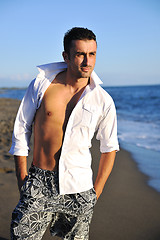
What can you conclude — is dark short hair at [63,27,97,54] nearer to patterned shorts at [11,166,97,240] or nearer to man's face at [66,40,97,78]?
man's face at [66,40,97,78]

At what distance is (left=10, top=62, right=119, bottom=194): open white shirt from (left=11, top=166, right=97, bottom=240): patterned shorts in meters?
0.07

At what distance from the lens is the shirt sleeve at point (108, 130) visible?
222 cm

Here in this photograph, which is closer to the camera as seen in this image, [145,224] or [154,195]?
[145,224]

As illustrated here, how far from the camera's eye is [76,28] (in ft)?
7.11

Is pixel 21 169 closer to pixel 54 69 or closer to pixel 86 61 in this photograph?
pixel 54 69

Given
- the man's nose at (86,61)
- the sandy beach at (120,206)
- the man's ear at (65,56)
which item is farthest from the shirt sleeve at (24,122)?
the sandy beach at (120,206)

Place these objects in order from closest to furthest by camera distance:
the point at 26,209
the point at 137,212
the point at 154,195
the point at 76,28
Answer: the point at 26,209, the point at 76,28, the point at 137,212, the point at 154,195

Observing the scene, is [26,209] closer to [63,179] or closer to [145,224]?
[63,179]

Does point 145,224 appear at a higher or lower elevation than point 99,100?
lower

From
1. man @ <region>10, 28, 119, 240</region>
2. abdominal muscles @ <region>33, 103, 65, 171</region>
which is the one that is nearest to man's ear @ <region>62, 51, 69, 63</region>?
man @ <region>10, 28, 119, 240</region>

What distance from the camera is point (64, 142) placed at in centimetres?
207

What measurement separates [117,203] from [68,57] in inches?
108

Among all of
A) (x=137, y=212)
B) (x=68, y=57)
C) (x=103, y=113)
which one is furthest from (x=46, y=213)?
(x=137, y=212)

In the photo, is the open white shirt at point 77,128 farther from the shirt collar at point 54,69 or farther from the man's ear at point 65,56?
the man's ear at point 65,56
